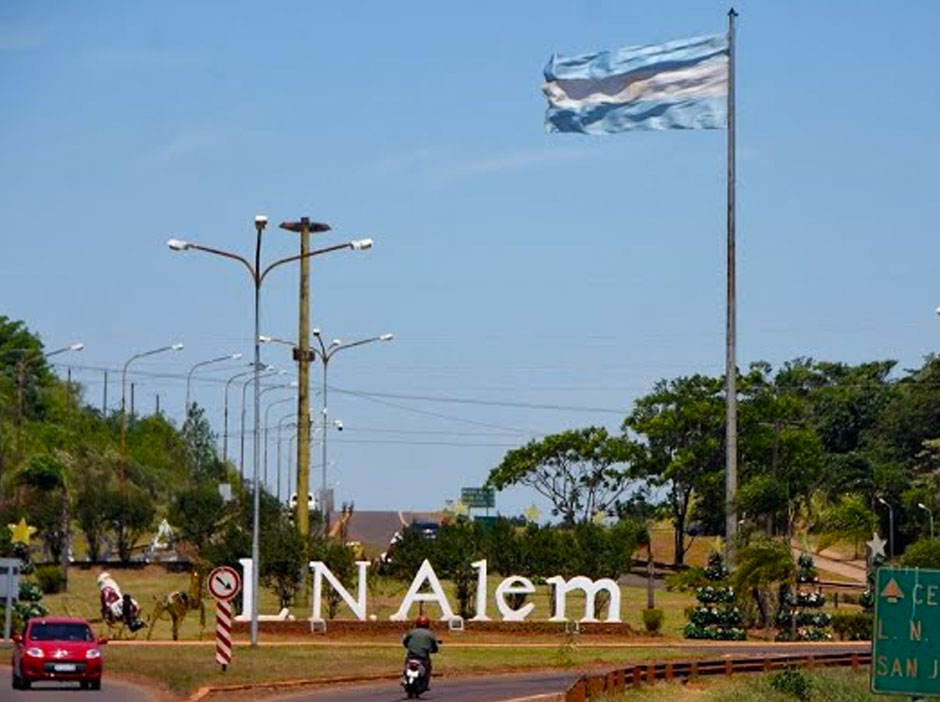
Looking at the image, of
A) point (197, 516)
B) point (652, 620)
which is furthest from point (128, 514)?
point (652, 620)

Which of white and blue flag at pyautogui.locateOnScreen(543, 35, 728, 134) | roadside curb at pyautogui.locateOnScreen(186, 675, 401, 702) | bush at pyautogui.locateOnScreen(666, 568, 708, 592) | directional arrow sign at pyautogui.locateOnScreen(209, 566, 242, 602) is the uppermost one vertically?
white and blue flag at pyautogui.locateOnScreen(543, 35, 728, 134)

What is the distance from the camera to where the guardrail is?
41.0 metres

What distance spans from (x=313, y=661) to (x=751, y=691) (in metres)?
13.2

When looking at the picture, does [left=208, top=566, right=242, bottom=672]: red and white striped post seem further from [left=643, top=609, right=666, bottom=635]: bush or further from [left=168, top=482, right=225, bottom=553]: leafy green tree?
[left=168, top=482, right=225, bottom=553]: leafy green tree

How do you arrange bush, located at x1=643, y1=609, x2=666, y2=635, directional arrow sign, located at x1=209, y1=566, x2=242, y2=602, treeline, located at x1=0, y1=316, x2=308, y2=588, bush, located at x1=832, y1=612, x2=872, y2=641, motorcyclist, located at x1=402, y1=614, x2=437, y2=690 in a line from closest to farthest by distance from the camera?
motorcyclist, located at x1=402, y1=614, x2=437, y2=690, directional arrow sign, located at x1=209, y1=566, x2=242, y2=602, bush, located at x1=643, y1=609, x2=666, y2=635, bush, located at x1=832, y1=612, x2=872, y2=641, treeline, located at x1=0, y1=316, x2=308, y2=588

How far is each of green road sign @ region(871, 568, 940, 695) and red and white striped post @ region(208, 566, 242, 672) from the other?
82.5 feet

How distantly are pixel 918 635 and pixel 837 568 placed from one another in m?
94.8

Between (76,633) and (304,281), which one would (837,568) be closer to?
(304,281)

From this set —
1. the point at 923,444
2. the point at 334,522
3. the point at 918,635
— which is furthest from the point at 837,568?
the point at 918,635

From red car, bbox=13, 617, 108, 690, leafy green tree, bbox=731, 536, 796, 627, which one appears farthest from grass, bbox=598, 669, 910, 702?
leafy green tree, bbox=731, 536, 796, 627

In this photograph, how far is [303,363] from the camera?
2571 inches

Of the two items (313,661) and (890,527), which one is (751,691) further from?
(890,527)

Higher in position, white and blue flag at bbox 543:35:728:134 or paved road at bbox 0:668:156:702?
white and blue flag at bbox 543:35:728:134

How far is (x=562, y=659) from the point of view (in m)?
54.9
